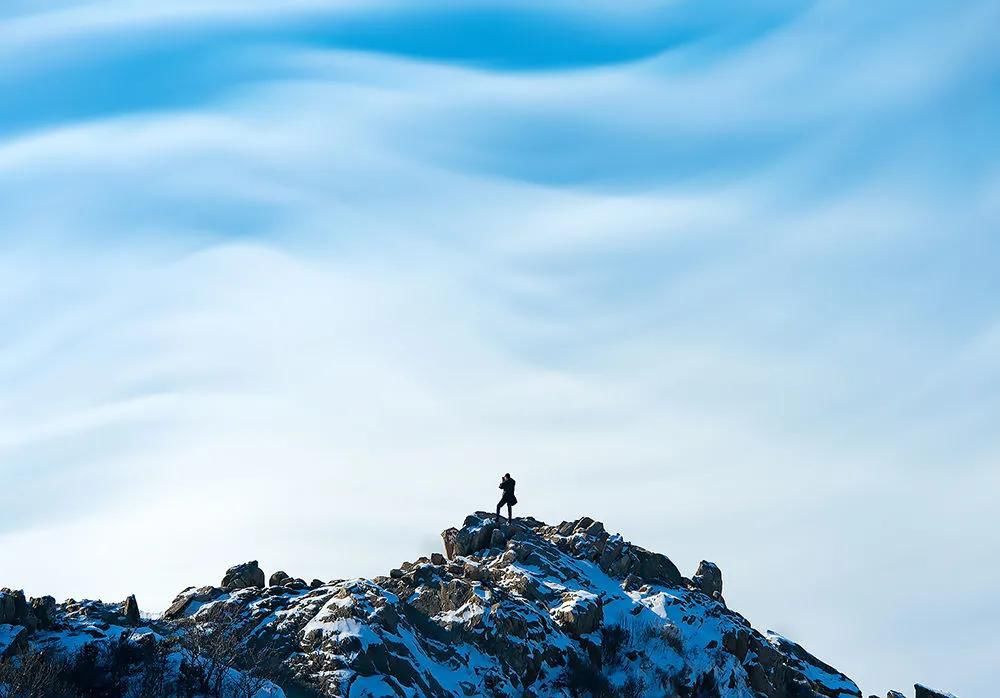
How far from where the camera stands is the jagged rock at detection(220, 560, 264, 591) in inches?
4707

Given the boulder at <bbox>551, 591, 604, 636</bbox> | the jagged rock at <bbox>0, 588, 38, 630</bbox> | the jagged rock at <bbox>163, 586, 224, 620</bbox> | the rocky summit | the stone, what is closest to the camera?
the rocky summit

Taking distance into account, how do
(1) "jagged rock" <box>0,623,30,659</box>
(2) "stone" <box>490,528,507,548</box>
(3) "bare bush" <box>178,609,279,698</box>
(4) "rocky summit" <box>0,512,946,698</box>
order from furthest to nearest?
(2) "stone" <box>490,528,507,548</box>, (4) "rocky summit" <box>0,512,946,698</box>, (1) "jagged rock" <box>0,623,30,659</box>, (3) "bare bush" <box>178,609,279,698</box>

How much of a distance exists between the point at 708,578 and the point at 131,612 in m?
53.8

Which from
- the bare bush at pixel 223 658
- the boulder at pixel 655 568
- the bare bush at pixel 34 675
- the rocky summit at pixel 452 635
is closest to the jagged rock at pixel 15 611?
the rocky summit at pixel 452 635

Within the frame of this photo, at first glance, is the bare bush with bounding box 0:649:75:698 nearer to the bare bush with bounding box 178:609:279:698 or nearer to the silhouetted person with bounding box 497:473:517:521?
the bare bush with bounding box 178:609:279:698

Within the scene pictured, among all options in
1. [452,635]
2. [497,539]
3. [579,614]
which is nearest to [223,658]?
[452,635]

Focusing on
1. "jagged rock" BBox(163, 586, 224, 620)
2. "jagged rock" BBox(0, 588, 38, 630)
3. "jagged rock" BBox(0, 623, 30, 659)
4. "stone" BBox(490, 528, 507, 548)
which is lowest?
"jagged rock" BBox(0, 623, 30, 659)

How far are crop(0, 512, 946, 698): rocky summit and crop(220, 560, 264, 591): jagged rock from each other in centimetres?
13

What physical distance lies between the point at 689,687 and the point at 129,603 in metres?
42.6

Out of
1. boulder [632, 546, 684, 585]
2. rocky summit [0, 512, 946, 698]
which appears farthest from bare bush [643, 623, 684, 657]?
boulder [632, 546, 684, 585]

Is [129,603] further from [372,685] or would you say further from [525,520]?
[525,520]

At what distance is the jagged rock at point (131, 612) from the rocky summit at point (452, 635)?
0.18 metres

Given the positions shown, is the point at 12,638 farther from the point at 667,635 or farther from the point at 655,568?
the point at 655,568

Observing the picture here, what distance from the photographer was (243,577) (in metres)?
120
